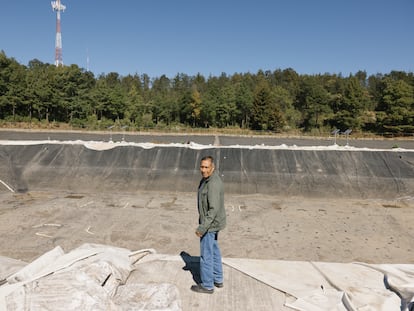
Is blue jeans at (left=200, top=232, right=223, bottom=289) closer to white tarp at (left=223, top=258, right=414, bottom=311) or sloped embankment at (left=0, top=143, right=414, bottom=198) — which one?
white tarp at (left=223, top=258, right=414, bottom=311)

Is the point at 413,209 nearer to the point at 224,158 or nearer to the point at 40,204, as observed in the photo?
the point at 224,158

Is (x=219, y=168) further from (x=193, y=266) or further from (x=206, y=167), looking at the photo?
(x=206, y=167)

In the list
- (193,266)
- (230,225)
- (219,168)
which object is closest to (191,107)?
(219,168)

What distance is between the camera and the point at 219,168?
10.5m

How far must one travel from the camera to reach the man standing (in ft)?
10.6

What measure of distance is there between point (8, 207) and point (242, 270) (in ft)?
21.1

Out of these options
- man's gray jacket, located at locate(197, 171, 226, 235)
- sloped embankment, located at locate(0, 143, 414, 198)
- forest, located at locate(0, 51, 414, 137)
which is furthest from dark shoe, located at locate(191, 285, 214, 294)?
forest, located at locate(0, 51, 414, 137)

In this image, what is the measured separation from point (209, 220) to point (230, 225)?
12.9ft

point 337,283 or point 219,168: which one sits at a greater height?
point 219,168

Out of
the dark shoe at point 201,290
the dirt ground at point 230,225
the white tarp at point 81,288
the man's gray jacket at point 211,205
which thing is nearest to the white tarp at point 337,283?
the dark shoe at point 201,290

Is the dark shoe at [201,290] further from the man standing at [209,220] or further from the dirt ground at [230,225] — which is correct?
the dirt ground at [230,225]

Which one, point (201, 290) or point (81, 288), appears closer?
point (81, 288)

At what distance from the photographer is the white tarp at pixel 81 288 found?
9.34 ft

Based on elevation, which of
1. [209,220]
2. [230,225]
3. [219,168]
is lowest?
[230,225]
